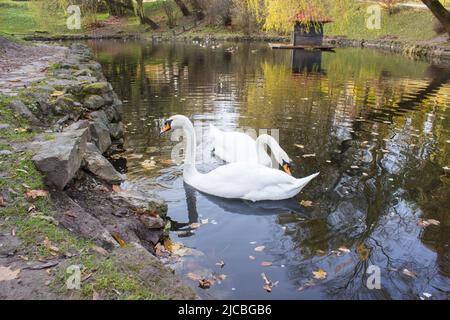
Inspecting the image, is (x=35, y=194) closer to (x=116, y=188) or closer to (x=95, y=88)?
(x=116, y=188)

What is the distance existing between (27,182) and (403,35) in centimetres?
3795

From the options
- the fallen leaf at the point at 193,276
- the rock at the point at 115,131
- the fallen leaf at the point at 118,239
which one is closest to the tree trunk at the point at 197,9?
the rock at the point at 115,131

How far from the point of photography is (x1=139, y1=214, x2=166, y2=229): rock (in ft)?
16.1

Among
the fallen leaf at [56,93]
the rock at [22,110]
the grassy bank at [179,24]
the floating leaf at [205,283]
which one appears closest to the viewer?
the floating leaf at [205,283]

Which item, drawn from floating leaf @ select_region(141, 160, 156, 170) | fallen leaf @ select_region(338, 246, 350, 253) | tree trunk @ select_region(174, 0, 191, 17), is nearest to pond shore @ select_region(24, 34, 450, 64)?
tree trunk @ select_region(174, 0, 191, 17)

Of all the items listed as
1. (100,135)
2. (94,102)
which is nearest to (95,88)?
(94,102)

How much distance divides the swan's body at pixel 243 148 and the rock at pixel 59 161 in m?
2.92

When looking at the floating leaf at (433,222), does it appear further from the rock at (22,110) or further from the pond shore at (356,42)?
the pond shore at (356,42)

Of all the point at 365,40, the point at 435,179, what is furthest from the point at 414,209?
the point at 365,40

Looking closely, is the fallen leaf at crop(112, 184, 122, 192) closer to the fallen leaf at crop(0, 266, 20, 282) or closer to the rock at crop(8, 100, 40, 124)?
the rock at crop(8, 100, 40, 124)

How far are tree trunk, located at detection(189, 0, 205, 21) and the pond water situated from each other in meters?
34.2

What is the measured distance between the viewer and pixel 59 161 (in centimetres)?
459

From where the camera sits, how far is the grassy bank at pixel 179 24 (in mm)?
37156

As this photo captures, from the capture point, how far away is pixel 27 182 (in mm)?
4387
